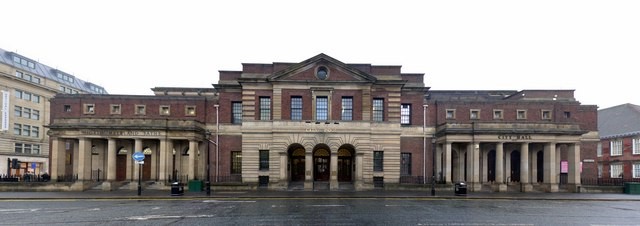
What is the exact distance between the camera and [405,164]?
41.2 metres

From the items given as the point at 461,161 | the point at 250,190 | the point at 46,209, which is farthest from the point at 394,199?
the point at 46,209

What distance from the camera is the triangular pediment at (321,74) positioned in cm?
3819

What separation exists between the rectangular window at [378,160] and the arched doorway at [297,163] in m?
7.25

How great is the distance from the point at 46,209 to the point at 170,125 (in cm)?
1722

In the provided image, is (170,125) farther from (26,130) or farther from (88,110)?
(26,130)

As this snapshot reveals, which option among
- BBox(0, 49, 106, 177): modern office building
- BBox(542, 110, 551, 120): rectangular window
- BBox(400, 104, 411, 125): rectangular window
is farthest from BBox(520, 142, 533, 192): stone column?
BBox(0, 49, 106, 177): modern office building

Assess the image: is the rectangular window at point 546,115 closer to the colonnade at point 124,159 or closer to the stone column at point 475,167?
the stone column at point 475,167

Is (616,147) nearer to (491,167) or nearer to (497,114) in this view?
(491,167)

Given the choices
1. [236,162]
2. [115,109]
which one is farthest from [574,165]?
[115,109]

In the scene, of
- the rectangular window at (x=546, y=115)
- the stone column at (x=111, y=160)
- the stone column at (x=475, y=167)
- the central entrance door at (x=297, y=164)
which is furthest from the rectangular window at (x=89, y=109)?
the rectangular window at (x=546, y=115)

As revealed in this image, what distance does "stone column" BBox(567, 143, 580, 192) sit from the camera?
38.4 meters

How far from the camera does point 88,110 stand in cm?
4134

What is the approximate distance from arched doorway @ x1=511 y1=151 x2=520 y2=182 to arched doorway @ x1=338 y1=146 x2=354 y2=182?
17185mm

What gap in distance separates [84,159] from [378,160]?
1060 inches
